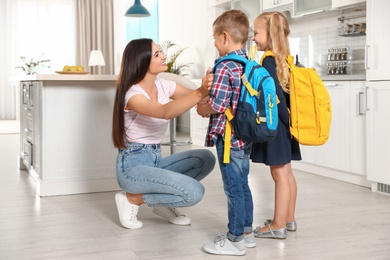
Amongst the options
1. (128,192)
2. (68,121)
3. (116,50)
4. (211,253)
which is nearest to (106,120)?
(68,121)

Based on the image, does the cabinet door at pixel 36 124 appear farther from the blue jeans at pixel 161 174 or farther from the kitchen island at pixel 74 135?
the blue jeans at pixel 161 174

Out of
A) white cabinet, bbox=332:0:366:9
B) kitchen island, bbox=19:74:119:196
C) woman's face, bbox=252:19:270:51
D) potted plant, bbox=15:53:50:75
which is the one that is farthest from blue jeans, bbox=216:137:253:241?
potted plant, bbox=15:53:50:75

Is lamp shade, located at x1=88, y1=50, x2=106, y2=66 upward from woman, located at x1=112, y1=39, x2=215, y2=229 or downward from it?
upward

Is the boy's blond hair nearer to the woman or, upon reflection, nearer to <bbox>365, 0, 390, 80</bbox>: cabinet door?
the woman

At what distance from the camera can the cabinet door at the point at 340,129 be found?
421 centimetres

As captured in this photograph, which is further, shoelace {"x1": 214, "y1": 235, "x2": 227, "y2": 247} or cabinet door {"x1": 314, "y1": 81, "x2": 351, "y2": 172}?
cabinet door {"x1": 314, "y1": 81, "x2": 351, "y2": 172}

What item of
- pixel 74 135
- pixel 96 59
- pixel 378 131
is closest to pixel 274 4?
pixel 378 131

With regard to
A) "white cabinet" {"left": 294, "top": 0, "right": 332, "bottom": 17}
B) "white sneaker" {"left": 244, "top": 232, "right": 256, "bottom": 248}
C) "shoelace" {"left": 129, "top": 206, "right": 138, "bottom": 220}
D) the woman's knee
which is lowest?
"white sneaker" {"left": 244, "top": 232, "right": 256, "bottom": 248}

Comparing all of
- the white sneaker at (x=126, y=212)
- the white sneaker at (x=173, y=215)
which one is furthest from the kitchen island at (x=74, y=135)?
the white sneaker at (x=126, y=212)

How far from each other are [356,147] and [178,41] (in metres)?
5.22

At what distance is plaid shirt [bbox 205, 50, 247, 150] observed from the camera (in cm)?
225

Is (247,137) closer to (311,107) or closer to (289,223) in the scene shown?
(311,107)

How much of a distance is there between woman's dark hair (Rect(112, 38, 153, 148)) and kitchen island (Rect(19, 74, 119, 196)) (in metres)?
1.02

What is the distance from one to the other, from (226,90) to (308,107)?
0.47 m
